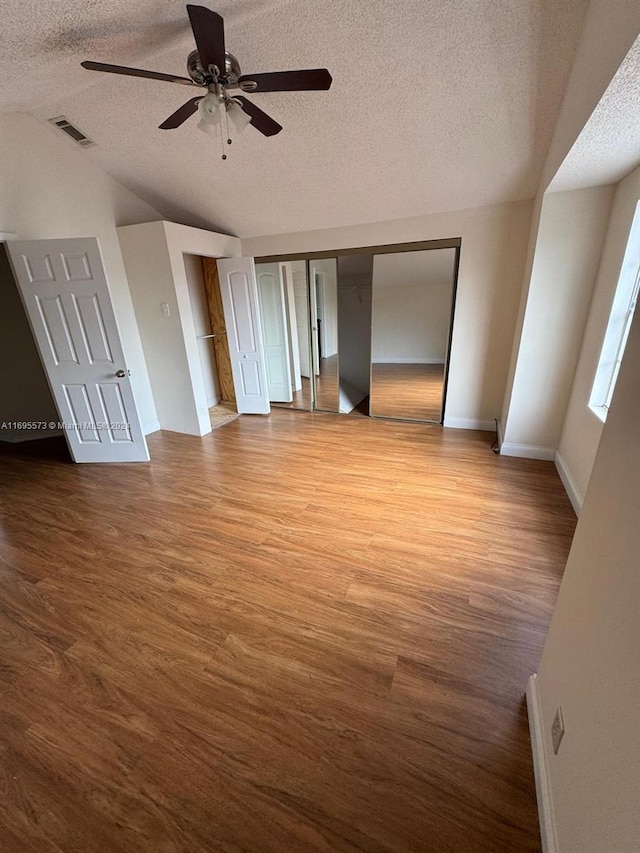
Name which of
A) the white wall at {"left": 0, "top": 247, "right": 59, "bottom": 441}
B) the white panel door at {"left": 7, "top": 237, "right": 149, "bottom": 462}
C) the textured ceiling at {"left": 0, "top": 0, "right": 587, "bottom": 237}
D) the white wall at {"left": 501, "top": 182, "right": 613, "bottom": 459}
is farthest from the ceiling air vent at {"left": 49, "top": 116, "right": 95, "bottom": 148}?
the white wall at {"left": 501, "top": 182, "right": 613, "bottom": 459}

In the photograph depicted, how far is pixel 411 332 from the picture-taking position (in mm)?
6320

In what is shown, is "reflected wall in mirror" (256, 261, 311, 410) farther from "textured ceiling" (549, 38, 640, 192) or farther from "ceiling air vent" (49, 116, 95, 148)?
"textured ceiling" (549, 38, 640, 192)

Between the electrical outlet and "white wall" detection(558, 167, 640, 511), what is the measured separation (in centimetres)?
177

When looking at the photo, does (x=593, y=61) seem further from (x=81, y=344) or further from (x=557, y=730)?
(x=81, y=344)

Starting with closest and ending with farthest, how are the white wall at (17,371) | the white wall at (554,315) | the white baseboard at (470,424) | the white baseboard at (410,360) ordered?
the white wall at (554,315) → the white wall at (17,371) → the white baseboard at (470,424) → the white baseboard at (410,360)

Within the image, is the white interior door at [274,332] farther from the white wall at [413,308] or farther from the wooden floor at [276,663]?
the wooden floor at [276,663]

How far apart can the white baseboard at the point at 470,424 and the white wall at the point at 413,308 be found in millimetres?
1533

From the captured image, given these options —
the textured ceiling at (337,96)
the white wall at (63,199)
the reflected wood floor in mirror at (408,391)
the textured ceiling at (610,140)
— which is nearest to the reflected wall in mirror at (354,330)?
the reflected wood floor in mirror at (408,391)

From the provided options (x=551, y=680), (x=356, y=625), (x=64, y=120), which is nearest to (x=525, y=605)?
(x=551, y=680)

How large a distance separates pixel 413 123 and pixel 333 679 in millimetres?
3431

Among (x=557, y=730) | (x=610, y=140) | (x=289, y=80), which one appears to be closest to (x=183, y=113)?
(x=289, y=80)

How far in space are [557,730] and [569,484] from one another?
2.10 meters

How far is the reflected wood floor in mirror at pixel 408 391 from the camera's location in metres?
4.50

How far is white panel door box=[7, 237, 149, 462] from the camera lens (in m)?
2.86
